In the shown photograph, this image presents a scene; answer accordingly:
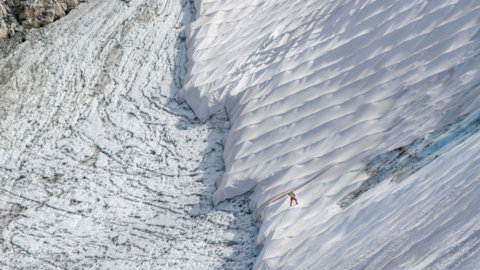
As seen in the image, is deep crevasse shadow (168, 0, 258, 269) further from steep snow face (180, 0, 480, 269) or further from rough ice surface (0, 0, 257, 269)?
steep snow face (180, 0, 480, 269)

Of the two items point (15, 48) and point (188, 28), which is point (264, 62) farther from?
point (15, 48)

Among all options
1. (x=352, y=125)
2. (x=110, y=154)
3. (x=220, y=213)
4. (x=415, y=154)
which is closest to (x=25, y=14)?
(x=110, y=154)

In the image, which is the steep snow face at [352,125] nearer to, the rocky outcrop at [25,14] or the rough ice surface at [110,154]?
the rough ice surface at [110,154]

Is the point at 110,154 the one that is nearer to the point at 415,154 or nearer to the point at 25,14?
the point at 25,14

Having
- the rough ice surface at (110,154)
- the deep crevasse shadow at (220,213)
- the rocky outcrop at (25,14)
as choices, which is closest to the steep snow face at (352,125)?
the deep crevasse shadow at (220,213)

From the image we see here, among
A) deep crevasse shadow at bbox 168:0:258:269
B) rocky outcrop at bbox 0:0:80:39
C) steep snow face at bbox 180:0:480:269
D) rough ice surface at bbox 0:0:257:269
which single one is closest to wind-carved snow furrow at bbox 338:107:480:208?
steep snow face at bbox 180:0:480:269

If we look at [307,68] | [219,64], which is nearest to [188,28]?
[219,64]

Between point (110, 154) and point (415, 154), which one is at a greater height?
point (415, 154)
